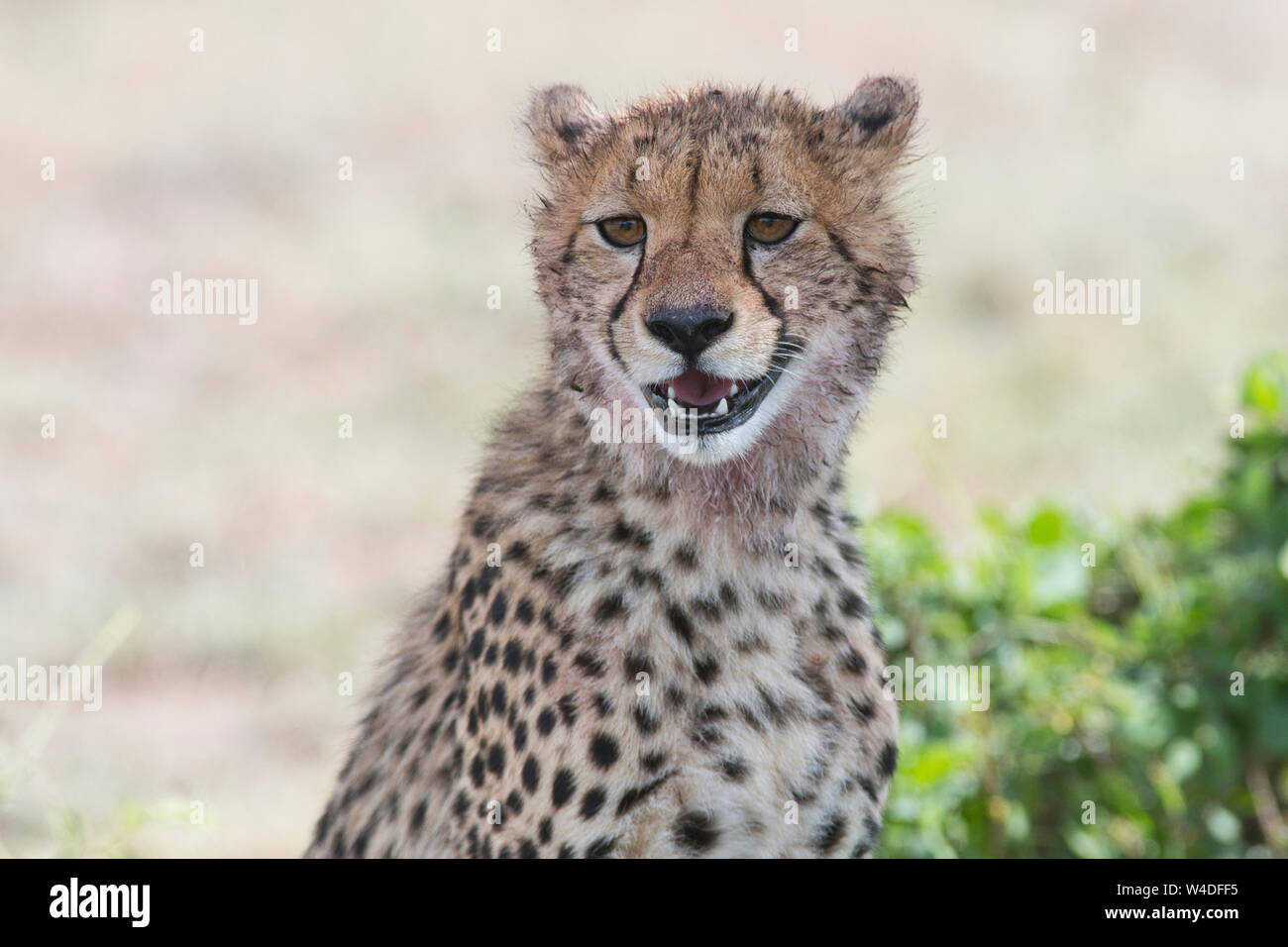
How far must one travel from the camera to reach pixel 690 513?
2635mm

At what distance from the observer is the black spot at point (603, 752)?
2525 mm

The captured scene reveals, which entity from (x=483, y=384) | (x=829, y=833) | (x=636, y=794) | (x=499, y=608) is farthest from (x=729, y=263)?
(x=483, y=384)

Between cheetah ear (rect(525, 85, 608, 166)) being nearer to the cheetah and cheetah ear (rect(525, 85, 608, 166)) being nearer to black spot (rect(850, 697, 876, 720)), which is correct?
the cheetah

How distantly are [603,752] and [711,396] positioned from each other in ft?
1.76

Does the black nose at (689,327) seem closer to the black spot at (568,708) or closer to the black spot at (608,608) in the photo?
the black spot at (608,608)

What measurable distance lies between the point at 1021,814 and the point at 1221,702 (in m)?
0.50

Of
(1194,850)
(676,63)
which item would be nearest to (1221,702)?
(1194,850)

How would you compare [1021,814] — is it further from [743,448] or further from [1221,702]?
[743,448]

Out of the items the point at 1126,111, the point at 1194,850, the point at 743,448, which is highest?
the point at 1126,111

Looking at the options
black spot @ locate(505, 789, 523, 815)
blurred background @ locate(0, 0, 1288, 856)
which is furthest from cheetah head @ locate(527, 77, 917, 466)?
black spot @ locate(505, 789, 523, 815)

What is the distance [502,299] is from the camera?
8414mm

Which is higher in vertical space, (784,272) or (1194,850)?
(784,272)

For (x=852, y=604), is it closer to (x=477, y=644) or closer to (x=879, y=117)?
(x=477, y=644)

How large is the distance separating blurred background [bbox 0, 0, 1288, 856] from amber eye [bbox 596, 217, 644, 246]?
393 mm
